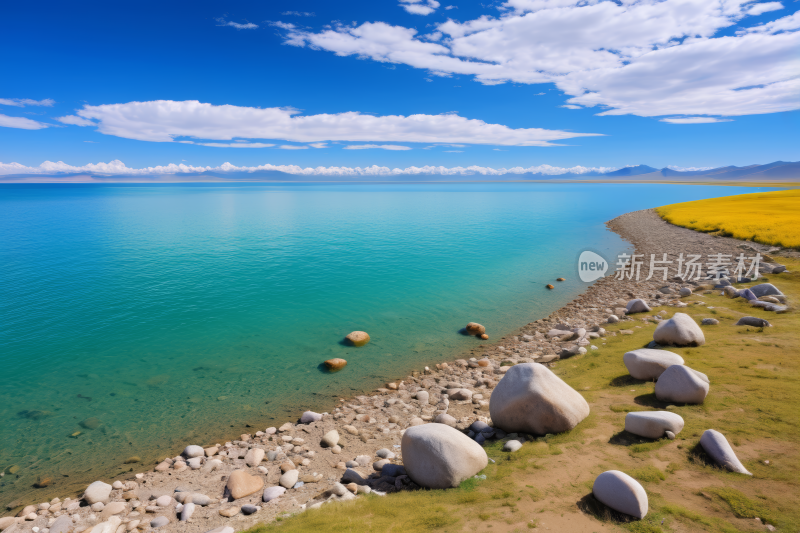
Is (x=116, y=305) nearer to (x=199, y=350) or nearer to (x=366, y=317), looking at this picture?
(x=199, y=350)

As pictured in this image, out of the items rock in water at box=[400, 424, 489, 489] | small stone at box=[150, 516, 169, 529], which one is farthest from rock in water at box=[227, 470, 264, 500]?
rock in water at box=[400, 424, 489, 489]

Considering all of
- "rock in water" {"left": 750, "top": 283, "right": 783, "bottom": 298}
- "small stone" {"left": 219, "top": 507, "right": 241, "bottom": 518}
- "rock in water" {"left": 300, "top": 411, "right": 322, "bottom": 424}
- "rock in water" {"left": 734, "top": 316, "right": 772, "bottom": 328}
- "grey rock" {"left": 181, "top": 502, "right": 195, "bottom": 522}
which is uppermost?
"rock in water" {"left": 750, "top": 283, "right": 783, "bottom": 298}

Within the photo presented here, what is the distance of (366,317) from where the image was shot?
2491 centimetres

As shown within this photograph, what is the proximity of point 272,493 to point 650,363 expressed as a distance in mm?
12311

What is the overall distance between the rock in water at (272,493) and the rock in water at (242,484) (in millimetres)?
521

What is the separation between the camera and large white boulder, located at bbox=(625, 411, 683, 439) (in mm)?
8625

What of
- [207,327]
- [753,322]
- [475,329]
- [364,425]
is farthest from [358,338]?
[753,322]

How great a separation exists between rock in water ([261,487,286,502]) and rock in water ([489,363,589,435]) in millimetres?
6371

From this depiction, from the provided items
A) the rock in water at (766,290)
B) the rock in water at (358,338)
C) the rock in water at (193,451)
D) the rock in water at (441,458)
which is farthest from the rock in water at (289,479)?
the rock in water at (766,290)

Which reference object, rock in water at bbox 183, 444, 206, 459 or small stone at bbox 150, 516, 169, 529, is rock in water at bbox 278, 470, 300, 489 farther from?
rock in water at bbox 183, 444, 206, 459

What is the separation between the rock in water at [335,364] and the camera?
18031 mm

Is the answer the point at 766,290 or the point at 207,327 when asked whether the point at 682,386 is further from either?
the point at 207,327

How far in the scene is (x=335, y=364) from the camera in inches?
711

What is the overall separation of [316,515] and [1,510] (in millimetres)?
10136
